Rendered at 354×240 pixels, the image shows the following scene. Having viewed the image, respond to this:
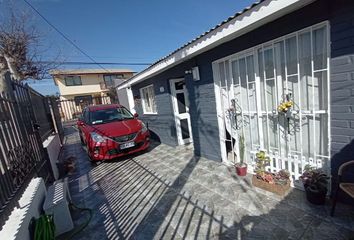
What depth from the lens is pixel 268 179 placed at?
3.21 meters

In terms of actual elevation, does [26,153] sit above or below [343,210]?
above

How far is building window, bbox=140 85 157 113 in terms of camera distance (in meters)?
8.02

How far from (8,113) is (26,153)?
2.58ft

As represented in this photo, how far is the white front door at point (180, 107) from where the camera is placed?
6383 mm

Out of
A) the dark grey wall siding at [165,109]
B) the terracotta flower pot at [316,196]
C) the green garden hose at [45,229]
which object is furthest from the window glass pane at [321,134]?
the green garden hose at [45,229]

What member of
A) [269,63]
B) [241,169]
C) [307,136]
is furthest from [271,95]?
[241,169]

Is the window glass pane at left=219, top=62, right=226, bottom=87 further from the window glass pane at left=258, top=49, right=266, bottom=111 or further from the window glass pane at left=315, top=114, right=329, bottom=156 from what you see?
the window glass pane at left=315, top=114, right=329, bottom=156

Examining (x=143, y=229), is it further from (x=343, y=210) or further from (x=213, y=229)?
(x=343, y=210)

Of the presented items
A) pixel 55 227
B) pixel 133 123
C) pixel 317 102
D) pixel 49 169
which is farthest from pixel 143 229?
pixel 133 123

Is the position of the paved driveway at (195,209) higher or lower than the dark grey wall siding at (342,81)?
lower

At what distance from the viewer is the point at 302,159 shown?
3.04 metres

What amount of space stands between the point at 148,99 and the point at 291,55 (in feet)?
21.0

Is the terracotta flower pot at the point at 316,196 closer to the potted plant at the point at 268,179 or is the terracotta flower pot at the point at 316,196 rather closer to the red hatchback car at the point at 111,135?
the potted plant at the point at 268,179

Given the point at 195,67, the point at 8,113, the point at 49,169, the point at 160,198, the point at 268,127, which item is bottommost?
the point at 160,198
